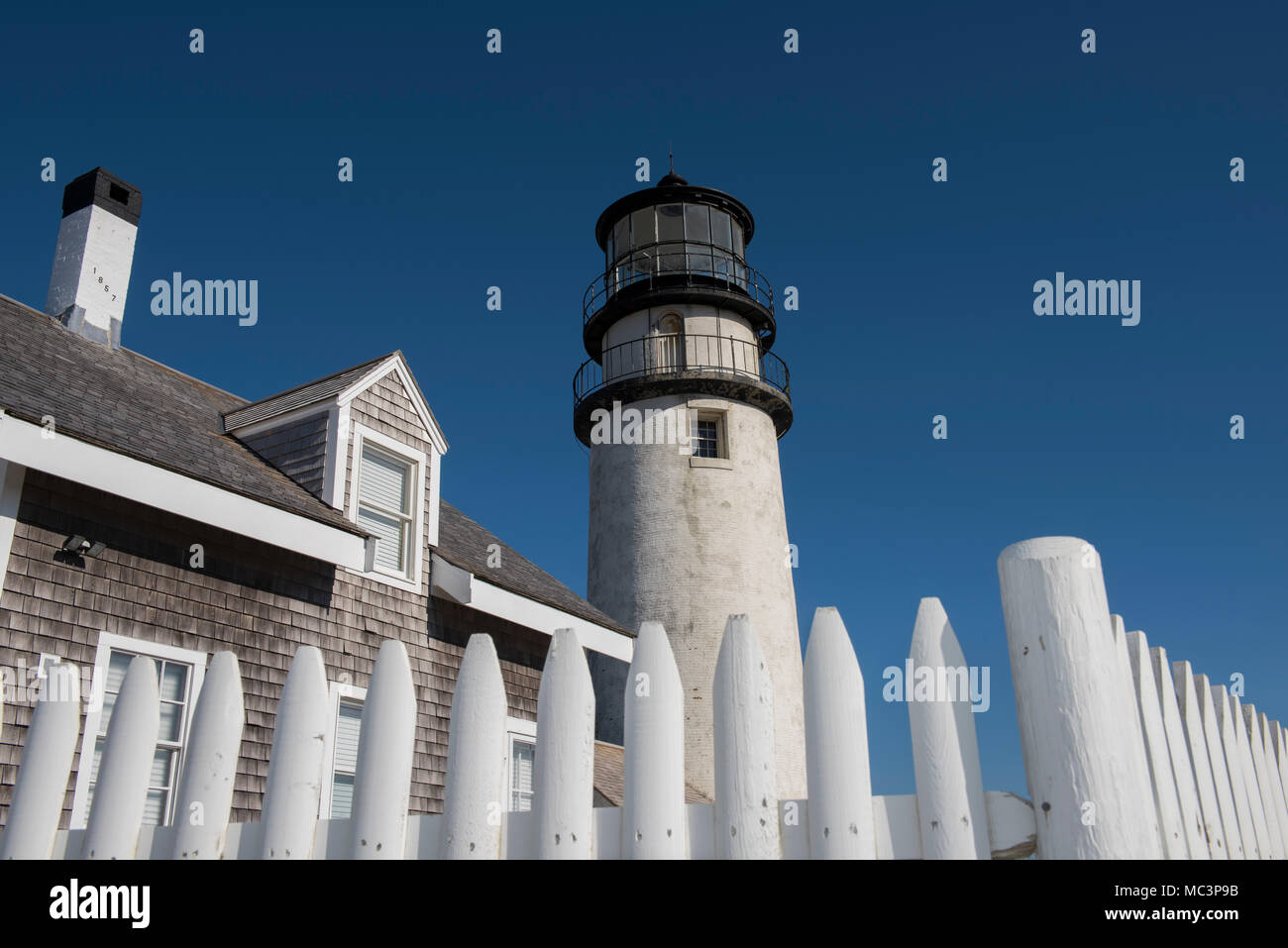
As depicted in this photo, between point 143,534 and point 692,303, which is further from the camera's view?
point 692,303

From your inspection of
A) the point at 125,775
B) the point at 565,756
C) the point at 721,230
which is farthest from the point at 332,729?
the point at 721,230

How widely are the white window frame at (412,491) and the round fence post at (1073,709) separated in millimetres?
8174

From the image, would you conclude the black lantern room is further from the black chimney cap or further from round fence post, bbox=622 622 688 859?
round fence post, bbox=622 622 688 859

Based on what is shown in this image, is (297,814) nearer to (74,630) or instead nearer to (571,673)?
(571,673)

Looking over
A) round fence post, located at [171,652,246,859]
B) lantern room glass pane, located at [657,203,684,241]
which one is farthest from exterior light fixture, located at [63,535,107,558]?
lantern room glass pane, located at [657,203,684,241]

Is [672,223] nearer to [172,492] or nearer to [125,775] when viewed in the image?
[172,492]

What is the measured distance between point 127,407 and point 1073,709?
902 cm

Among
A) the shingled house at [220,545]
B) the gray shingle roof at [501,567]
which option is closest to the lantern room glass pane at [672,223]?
the gray shingle roof at [501,567]

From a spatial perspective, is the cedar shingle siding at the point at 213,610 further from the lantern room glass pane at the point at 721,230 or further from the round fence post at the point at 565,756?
the lantern room glass pane at the point at 721,230

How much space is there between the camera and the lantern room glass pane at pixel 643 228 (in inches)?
941

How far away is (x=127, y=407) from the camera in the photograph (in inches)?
369

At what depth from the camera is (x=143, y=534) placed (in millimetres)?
8359
